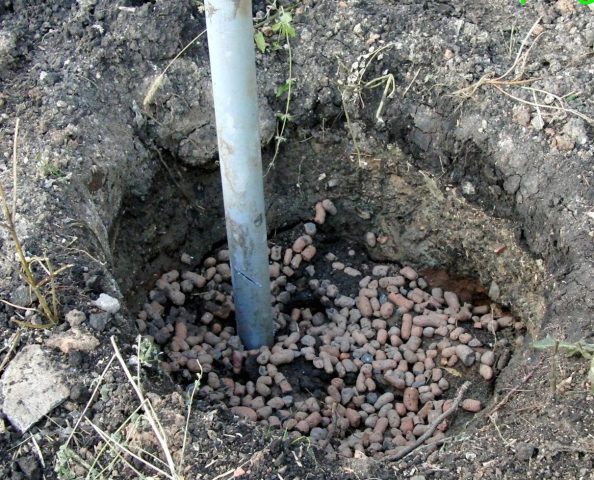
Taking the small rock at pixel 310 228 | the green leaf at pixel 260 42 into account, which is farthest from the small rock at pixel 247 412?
the green leaf at pixel 260 42

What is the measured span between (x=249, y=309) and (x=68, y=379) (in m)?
0.76

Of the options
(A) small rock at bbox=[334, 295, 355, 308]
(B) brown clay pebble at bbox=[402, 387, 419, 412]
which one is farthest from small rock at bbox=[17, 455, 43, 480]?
(A) small rock at bbox=[334, 295, 355, 308]

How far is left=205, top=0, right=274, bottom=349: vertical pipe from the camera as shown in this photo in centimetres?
196

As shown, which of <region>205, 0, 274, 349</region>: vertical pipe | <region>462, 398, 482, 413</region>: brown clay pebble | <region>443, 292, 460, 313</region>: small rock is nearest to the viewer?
<region>205, 0, 274, 349</region>: vertical pipe

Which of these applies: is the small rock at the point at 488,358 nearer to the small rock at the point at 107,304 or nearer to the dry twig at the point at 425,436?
the dry twig at the point at 425,436

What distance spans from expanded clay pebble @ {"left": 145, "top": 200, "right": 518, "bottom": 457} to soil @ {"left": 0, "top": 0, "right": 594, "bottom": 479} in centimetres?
9

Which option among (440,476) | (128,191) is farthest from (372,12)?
(440,476)

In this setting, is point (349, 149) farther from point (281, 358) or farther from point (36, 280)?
point (36, 280)

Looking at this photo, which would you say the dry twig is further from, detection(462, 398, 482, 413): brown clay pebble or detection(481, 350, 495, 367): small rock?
detection(481, 350, 495, 367): small rock

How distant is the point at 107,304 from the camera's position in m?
2.09

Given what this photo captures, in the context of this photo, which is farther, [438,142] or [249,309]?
[438,142]

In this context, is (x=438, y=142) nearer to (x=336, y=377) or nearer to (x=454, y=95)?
(x=454, y=95)

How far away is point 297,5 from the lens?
2.89 m

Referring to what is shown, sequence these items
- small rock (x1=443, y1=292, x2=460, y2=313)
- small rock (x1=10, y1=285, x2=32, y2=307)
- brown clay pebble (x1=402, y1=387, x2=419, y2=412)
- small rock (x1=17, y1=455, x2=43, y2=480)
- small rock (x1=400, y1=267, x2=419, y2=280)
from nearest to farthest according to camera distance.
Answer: small rock (x1=17, y1=455, x2=43, y2=480), small rock (x1=10, y1=285, x2=32, y2=307), brown clay pebble (x1=402, y1=387, x2=419, y2=412), small rock (x1=443, y1=292, x2=460, y2=313), small rock (x1=400, y1=267, x2=419, y2=280)
